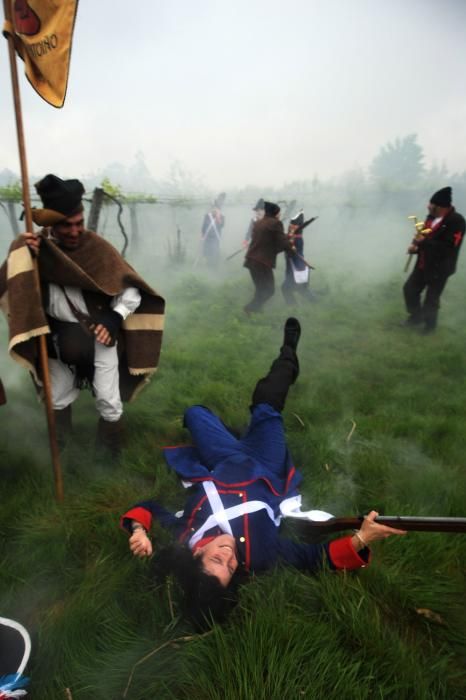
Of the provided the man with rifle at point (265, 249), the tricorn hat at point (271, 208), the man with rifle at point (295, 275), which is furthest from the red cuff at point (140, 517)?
the man with rifle at point (295, 275)

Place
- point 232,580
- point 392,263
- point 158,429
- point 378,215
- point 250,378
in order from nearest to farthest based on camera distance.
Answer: point 232,580, point 158,429, point 250,378, point 392,263, point 378,215

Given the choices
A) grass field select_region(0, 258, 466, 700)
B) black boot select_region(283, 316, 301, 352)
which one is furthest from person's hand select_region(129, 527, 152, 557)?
black boot select_region(283, 316, 301, 352)

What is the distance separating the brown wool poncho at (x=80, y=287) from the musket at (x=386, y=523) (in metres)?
1.48

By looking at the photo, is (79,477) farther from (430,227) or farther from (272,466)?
(430,227)

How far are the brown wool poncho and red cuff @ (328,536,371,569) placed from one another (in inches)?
65.7

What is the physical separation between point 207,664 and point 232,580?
33 cm

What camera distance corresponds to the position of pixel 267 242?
22.1 feet

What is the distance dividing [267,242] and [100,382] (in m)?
4.74

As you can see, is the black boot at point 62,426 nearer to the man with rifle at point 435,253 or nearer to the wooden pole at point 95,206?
the wooden pole at point 95,206

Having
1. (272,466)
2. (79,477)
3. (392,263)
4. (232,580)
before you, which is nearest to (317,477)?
(272,466)

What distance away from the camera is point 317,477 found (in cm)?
278

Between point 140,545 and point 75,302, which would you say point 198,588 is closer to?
point 140,545

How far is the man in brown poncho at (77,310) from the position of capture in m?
2.26

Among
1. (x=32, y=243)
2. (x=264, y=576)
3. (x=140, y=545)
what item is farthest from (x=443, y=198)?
(x=140, y=545)
